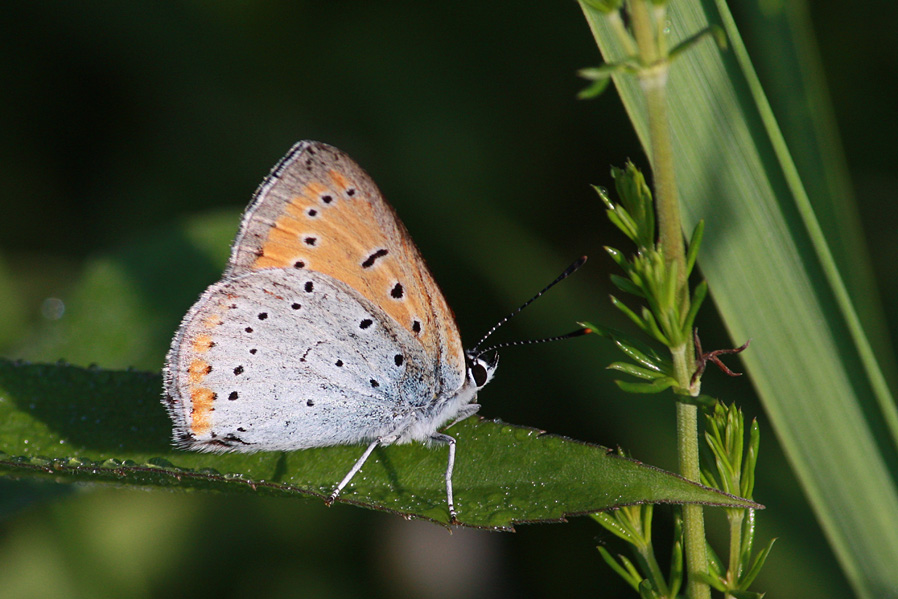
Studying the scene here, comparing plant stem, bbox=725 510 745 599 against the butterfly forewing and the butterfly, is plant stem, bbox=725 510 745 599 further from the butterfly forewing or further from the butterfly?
the butterfly forewing

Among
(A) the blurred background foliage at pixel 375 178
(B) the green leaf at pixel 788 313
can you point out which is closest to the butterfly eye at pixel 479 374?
(A) the blurred background foliage at pixel 375 178

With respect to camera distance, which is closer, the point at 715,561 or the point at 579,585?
the point at 715,561

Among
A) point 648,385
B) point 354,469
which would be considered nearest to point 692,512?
point 648,385

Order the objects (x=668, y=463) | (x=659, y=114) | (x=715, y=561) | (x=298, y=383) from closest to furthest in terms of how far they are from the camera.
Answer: (x=659, y=114) < (x=715, y=561) < (x=298, y=383) < (x=668, y=463)

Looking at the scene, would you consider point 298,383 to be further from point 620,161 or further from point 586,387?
point 620,161

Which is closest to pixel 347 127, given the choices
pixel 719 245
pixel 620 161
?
pixel 620 161

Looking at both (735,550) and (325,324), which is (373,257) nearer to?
(325,324)

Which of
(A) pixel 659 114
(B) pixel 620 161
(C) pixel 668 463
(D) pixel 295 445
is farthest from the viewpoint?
(B) pixel 620 161
